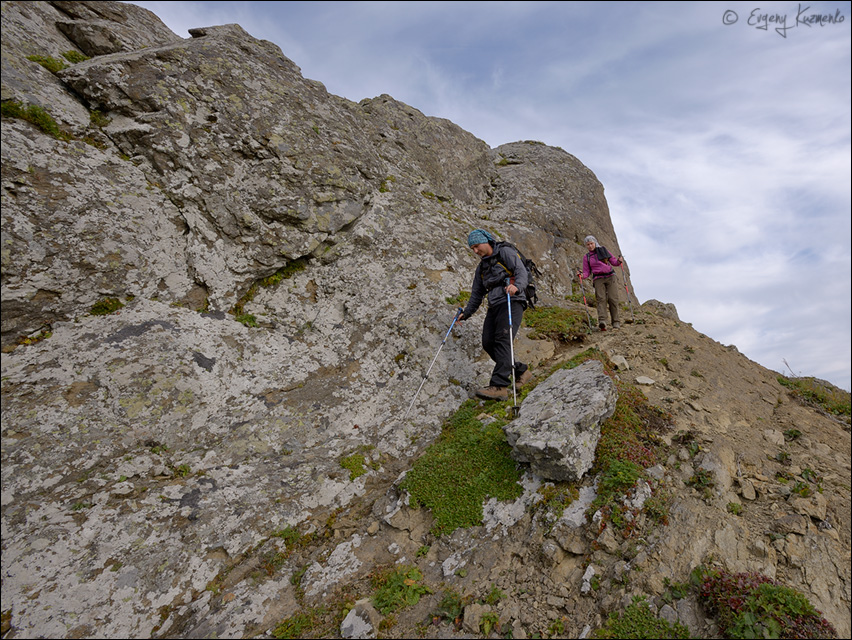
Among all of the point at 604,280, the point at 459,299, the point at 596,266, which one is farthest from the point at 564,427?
the point at 596,266

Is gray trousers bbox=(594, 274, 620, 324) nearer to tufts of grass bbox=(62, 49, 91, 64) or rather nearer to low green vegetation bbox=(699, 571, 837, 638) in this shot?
low green vegetation bbox=(699, 571, 837, 638)

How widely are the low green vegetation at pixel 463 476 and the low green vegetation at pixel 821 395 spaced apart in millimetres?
6404

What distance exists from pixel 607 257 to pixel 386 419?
8.57 meters

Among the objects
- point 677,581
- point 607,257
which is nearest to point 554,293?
point 607,257

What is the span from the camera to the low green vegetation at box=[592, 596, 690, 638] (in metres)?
4.04

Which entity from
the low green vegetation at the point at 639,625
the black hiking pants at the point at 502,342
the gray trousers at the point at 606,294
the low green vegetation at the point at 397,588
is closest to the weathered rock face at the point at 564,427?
the black hiking pants at the point at 502,342

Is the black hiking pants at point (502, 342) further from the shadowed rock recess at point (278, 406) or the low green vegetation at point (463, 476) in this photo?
the low green vegetation at point (463, 476)

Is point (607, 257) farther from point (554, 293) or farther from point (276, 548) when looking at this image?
point (276, 548)

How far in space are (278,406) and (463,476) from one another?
4226 millimetres

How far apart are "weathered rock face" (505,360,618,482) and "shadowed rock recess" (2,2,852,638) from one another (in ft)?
0.19

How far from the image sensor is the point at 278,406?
330 inches

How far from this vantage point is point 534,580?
16.2 ft

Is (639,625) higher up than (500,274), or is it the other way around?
(500,274)

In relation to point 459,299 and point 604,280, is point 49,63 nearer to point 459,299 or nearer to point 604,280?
point 459,299
